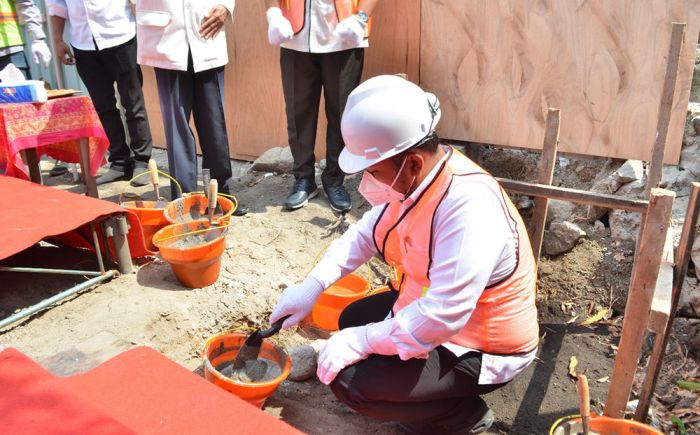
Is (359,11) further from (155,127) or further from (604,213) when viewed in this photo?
(155,127)

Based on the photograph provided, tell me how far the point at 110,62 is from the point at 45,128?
1.20 m

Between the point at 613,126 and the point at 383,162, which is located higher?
the point at 383,162

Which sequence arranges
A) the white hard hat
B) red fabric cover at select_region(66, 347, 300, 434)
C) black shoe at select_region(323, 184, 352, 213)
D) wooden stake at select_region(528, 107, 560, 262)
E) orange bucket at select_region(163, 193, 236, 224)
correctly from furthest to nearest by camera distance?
black shoe at select_region(323, 184, 352, 213) → orange bucket at select_region(163, 193, 236, 224) → wooden stake at select_region(528, 107, 560, 262) → the white hard hat → red fabric cover at select_region(66, 347, 300, 434)

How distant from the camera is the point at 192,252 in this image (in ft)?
9.96

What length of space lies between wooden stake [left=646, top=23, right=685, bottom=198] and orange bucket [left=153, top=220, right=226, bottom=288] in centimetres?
246

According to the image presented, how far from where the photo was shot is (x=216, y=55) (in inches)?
157

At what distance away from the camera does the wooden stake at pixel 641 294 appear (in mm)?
2188

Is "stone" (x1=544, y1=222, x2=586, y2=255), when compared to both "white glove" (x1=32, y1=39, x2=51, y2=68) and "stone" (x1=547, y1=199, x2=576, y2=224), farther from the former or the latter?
"white glove" (x1=32, y1=39, x2=51, y2=68)

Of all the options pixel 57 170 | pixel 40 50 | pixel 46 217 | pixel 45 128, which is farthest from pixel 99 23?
pixel 46 217

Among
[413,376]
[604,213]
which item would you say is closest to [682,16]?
[604,213]

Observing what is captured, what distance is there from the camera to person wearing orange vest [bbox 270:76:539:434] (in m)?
1.94

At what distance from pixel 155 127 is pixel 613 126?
4611 millimetres

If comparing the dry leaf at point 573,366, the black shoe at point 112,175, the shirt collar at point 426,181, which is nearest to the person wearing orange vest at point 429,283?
the shirt collar at point 426,181

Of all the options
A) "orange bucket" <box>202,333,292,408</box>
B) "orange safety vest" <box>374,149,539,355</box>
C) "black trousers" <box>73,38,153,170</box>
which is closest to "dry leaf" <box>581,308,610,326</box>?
"orange safety vest" <box>374,149,539,355</box>
